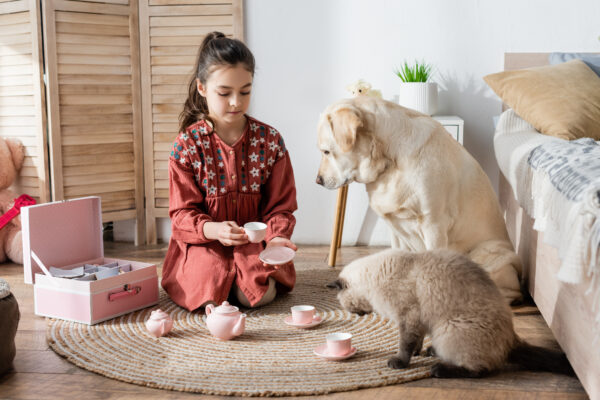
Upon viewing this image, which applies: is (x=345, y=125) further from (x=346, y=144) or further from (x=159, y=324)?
(x=159, y=324)

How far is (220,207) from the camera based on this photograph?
221cm

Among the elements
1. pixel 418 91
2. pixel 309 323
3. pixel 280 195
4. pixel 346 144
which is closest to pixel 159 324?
pixel 309 323

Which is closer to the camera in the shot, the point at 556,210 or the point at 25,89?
the point at 556,210

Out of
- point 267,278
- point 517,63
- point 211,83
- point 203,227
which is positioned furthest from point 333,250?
point 517,63

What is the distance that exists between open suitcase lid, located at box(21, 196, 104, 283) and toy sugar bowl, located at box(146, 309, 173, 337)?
0.56 metres

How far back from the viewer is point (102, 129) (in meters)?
3.15

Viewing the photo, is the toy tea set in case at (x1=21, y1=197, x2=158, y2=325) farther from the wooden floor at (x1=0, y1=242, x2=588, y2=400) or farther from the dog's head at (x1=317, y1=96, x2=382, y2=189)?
the dog's head at (x1=317, y1=96, x2=382, y2=189)

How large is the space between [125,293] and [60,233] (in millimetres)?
400

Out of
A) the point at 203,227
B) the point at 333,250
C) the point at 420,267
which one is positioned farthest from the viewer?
the point at 333,250

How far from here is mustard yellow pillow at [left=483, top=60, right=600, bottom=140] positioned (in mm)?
2197

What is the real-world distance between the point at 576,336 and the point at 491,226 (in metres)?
0.79

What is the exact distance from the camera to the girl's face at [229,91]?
2.08 meters

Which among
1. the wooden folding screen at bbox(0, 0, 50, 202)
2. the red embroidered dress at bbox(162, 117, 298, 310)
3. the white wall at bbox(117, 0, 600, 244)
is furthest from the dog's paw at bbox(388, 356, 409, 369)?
the wooden folding screen at bbox(0, 0, 50, 202)

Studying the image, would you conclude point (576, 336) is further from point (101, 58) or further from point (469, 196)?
point (101, 58)
